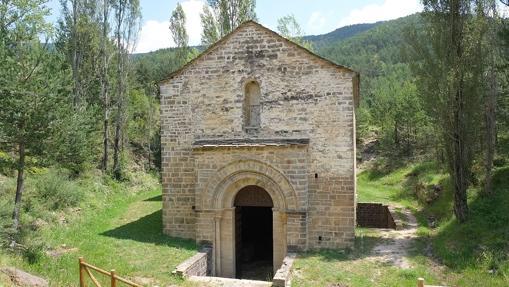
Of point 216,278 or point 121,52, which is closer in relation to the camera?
point 216,278

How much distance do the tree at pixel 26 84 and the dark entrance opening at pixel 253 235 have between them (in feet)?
22.3

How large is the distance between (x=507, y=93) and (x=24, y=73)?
63.6 feet

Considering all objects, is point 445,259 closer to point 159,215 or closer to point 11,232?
point 159,215

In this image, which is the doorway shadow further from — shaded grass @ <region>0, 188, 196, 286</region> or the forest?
the forest

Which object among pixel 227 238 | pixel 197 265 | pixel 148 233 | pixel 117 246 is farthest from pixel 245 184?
pixel 117 246

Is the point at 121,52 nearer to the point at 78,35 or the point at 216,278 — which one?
the point at 78,35

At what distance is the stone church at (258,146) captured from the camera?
39.5 feet

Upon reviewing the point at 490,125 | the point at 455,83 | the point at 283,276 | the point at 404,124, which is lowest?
the point at 283,276

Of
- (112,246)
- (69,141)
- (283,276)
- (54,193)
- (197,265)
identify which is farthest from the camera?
(54,193)

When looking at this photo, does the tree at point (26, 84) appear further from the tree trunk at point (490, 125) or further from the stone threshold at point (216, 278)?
the tree trunk at point (490, 125)

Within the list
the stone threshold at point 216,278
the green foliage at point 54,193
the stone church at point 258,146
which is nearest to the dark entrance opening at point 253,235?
the stone church at point 258,146

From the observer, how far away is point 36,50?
13.0 meters

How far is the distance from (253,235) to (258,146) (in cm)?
556

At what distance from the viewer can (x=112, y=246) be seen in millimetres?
12008
